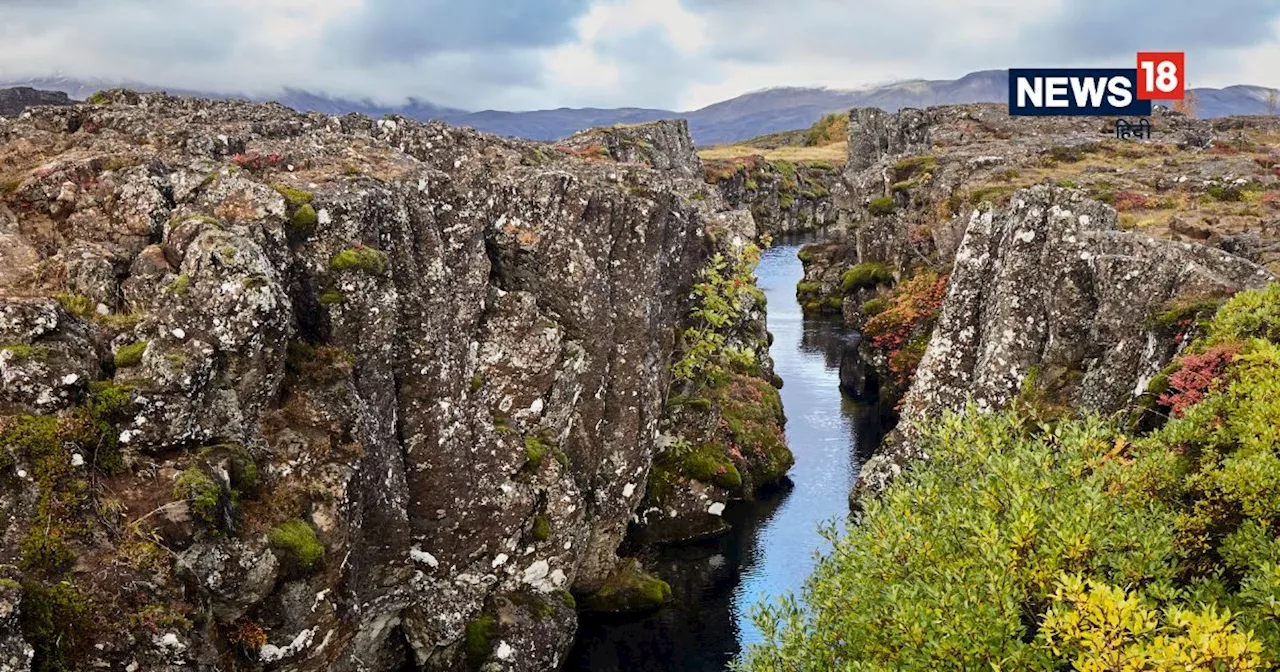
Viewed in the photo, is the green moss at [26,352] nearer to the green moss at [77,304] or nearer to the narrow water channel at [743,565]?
the green moss at [77,304]

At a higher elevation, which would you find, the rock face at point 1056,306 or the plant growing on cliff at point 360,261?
the plant growing on cliff at point 360,261

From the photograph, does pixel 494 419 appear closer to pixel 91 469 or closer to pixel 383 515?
pixel 383 515

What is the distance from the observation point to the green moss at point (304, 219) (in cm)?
3266

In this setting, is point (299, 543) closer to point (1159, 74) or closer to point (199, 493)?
point (199, 493)

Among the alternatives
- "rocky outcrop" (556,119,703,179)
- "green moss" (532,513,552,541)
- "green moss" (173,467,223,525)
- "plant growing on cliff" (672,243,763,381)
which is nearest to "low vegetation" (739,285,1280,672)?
"green moss" (173,467,223,525)

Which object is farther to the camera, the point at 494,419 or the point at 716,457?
the point at 716,457

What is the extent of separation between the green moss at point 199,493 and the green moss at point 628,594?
26171mm

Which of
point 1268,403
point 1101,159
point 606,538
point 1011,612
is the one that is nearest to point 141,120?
point 606,538

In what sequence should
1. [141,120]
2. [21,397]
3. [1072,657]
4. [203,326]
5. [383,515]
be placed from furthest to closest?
1. [141,120]
2. [383,515]
3. [203,326]
4. [21,397]
5. [1072,657]

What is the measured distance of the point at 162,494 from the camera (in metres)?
24.9

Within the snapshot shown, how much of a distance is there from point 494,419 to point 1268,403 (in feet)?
103

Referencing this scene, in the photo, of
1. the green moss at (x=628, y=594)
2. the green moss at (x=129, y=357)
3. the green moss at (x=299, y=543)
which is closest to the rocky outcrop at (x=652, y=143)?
the green moss at (x=628, y=594)

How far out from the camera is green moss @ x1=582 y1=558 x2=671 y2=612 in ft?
156

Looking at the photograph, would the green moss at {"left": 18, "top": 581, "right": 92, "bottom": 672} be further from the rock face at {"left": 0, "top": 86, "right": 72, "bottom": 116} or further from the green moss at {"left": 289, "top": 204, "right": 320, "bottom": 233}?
the rock face at {"left": 0, "top": 86, "right": 72, "bottom": 116}
